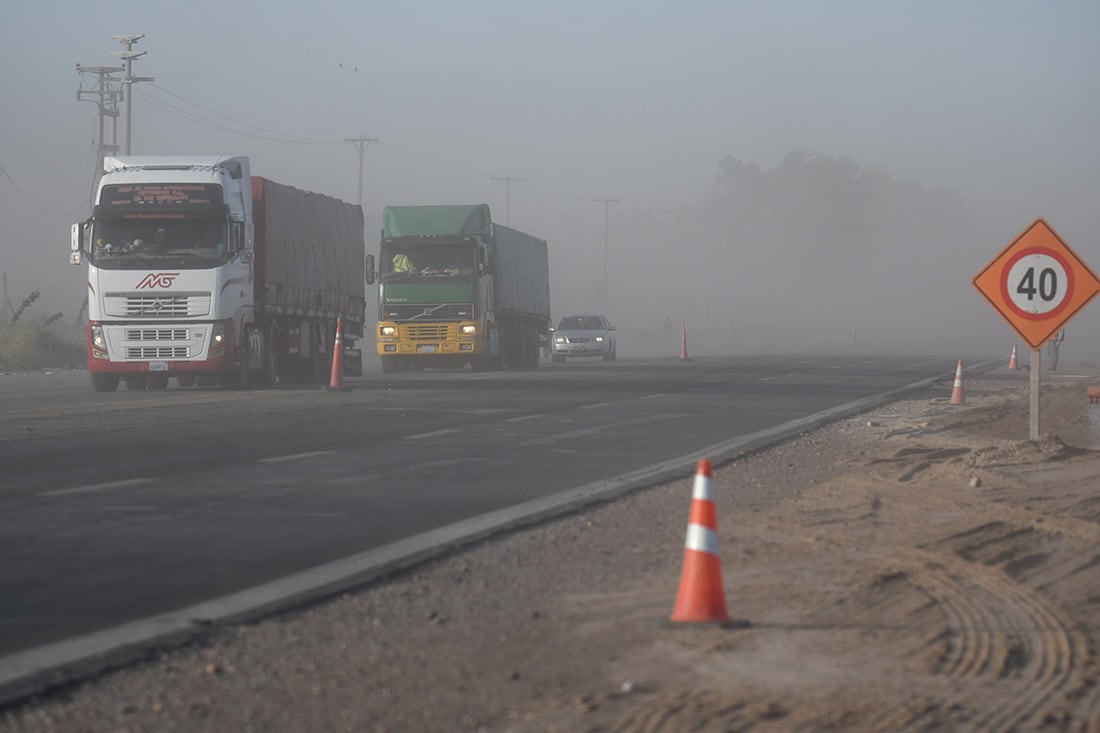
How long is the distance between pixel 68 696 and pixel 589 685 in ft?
6.01

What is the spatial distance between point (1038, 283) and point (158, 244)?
52.3ft

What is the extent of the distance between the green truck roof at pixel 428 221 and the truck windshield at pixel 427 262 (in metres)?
0.33

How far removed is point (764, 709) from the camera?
16.6ft

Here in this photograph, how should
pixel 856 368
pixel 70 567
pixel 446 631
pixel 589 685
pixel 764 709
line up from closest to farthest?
1. pixel 764 709
2. pixel 589 685
3. pixel 446 631
4. pixel 70 567
5. pixel 856 368

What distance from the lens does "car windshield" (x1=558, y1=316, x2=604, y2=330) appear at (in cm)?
5566

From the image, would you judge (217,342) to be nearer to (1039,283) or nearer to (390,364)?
(390,364)

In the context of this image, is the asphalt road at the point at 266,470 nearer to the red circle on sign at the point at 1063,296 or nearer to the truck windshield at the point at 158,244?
the truck windshield at the point at 158,244

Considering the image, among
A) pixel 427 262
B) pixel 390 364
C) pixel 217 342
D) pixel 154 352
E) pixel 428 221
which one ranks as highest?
pixel 428 221

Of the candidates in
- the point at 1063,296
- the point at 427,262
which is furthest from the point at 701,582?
the point at 427,262

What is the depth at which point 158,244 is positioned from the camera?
2622cm

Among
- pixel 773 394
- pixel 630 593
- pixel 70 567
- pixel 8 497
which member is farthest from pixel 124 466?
pixel 773 394

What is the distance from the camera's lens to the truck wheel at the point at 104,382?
2723cm

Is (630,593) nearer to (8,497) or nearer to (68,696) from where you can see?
(68,696)

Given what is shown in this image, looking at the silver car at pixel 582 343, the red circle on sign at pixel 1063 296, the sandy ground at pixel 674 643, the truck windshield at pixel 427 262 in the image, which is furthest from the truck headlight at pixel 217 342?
the silver car at pixel 582 343
